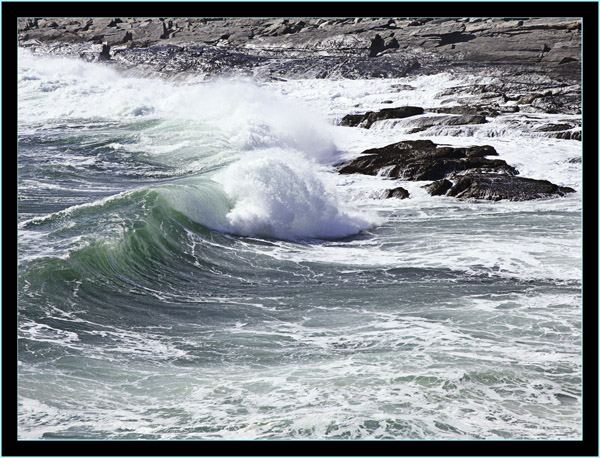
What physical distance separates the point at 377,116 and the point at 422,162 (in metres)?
Answer: 6.51

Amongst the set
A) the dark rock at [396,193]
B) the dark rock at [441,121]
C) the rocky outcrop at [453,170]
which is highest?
the dark rock at [441,121]

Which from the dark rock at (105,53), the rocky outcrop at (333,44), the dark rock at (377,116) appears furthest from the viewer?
the dark rock at (105,53)

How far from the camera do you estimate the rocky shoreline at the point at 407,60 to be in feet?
49.2

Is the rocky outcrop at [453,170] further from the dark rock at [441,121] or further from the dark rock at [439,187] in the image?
the dark rock at [441,121]

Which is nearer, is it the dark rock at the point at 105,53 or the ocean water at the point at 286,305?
the ocean water at the point at 286,305

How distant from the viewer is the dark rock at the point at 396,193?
1335 cm

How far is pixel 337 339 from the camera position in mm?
6535

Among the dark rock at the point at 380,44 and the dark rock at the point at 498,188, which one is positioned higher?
the dark rock at the point at 380,44

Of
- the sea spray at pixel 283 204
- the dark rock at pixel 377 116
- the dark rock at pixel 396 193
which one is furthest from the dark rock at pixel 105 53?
the dark rock at pixel 396 193

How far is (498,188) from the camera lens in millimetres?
13406

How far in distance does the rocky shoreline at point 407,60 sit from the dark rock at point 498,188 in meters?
0.02

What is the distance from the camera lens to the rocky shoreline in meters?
15.0

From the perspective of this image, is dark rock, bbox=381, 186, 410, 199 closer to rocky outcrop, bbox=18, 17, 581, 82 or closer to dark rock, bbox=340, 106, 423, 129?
dark rock, bbox=340, 106, 423, 129

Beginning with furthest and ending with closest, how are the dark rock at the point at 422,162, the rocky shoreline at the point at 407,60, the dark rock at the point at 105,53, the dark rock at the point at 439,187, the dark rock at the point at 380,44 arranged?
the dark rock at the point at 105,53 < the dark rock at the point at 380,44 < the rocky shoreline at the point at 407,60 < the dark rock at the point at 422,162 < the dark rock at the point at 439,187
